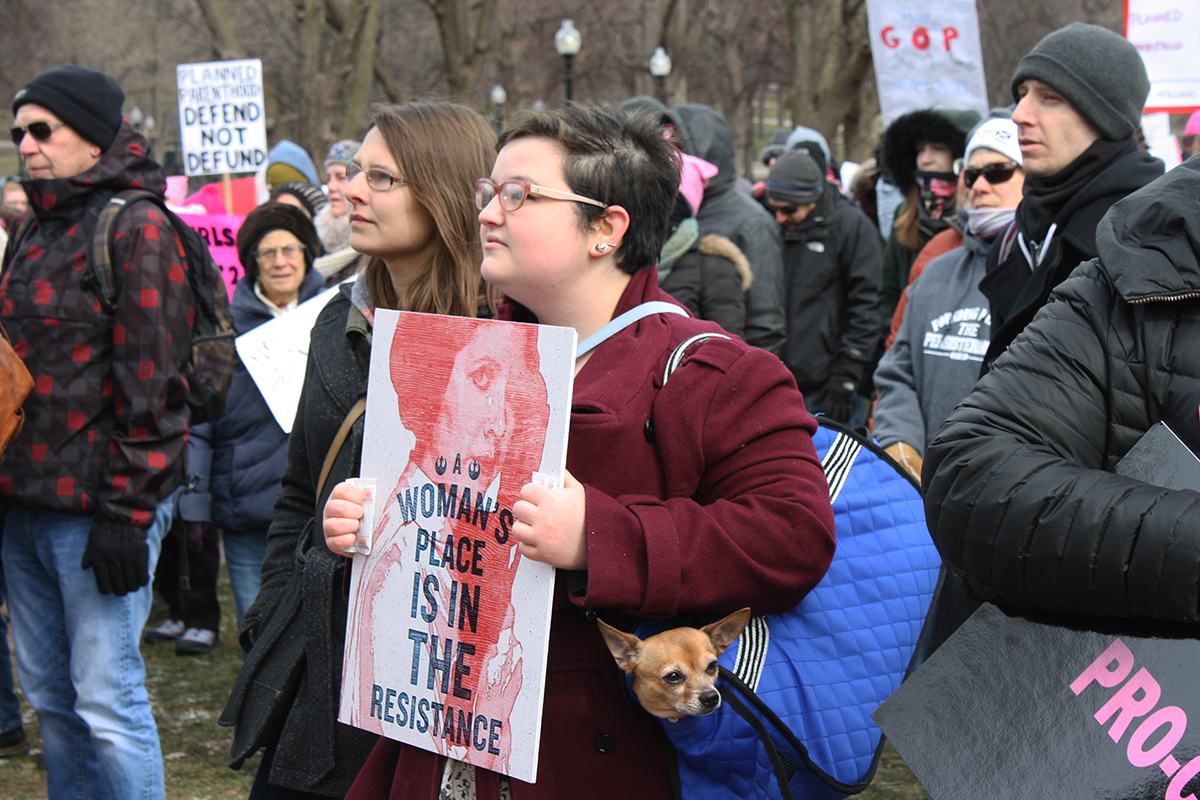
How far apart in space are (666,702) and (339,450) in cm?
102

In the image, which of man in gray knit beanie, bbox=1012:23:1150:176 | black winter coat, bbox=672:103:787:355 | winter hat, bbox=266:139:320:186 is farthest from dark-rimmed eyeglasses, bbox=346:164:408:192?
winter hat, bbox=266:139:320:186

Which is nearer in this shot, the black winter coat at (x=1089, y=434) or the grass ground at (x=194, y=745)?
the black winter coat at (x=1089, y=434)

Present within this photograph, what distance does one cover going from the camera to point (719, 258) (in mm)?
5133

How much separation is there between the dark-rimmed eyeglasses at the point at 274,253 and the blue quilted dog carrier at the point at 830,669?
12.9 ft

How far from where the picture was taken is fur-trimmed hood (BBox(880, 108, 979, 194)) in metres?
5.16

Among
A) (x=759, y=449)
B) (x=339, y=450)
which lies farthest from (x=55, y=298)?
(x=759, y=449)

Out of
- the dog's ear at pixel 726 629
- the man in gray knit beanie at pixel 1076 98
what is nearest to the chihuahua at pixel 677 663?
the dog's ear at pixel 726 629

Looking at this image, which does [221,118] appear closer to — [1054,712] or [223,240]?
[223,240]

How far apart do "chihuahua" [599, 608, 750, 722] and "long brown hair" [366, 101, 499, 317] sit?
103 cm

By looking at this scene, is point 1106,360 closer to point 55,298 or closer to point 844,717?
point 844,717

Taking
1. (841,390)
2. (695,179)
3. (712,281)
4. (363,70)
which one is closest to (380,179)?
(712,281)

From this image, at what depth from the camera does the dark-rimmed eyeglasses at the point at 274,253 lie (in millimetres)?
5219

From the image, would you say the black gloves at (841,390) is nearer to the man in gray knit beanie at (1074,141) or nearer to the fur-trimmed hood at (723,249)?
the fur-trimmed hood at (723,249)

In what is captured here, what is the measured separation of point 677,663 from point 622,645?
10cm
